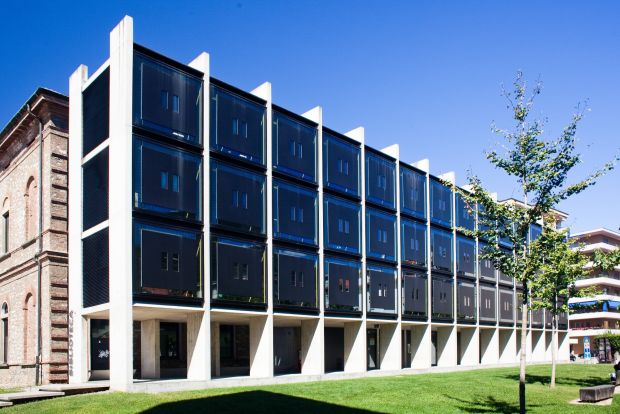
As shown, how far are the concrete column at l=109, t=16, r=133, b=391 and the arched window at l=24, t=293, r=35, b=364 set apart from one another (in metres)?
8.21

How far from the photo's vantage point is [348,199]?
3984 centimetres

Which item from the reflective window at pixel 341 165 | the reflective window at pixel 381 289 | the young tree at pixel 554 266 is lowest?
the reflective window at pixel 381 289

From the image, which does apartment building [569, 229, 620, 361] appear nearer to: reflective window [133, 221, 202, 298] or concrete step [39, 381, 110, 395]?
reflective window [133, 221, 202, 298]

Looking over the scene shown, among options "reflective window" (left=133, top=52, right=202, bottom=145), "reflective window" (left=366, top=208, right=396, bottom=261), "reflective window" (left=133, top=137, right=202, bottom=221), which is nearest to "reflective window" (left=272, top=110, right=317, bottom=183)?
"reflective window" (left=133, top=52, right=202, bottom=145)

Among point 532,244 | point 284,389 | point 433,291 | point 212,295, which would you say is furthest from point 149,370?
point 433,291

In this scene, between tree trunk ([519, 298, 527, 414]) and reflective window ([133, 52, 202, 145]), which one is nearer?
tree trunk ([519, 298, 527, 414])

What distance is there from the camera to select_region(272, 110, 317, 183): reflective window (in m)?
35.0

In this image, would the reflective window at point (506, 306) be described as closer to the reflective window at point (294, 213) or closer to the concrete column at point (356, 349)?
the concrete column at point (356, 349)

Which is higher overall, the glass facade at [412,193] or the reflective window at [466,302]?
the glass facade at [412,193]

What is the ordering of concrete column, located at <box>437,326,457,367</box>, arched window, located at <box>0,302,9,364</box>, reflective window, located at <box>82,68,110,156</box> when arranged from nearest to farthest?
1. reflective window, located at <box>82,68,110,156</box>
2. arched window, located at <box>0,302,9,364</box>
3. concrete column, located at <box>437,326,457,367</box>

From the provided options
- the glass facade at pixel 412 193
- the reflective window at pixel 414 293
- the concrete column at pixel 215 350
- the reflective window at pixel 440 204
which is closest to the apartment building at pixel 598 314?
the reflective window at pixel 440 204

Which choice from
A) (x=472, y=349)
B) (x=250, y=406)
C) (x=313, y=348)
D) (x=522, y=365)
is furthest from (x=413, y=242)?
(x=522, y=365)

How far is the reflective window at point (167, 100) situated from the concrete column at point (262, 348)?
9.33m

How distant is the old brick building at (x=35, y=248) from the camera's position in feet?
101
